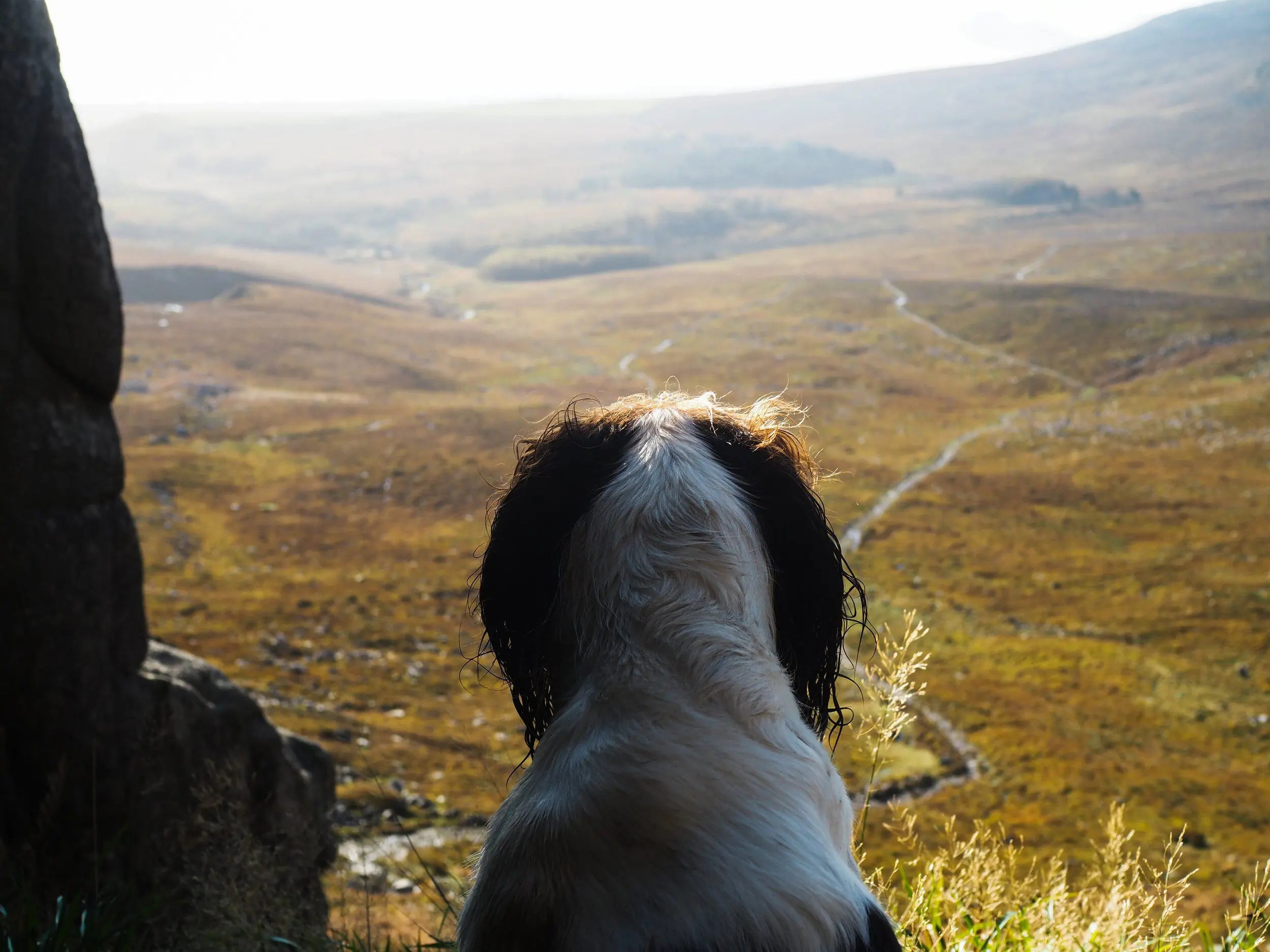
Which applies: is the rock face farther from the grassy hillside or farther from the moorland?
the moorland

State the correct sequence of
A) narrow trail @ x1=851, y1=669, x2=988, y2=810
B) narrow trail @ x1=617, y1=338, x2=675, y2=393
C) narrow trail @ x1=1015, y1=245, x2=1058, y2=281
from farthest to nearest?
narrow trail @ x1=1015, y1=245, x2=1058, y2=281
narrow trail @ x1=617, y1=338, x2=675, y2=393
narrow trail @ x1=851, y1=669, x2=988, y2=810

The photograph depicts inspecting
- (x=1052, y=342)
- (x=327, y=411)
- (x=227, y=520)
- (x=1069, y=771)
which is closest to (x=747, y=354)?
(x=1052, y=342)

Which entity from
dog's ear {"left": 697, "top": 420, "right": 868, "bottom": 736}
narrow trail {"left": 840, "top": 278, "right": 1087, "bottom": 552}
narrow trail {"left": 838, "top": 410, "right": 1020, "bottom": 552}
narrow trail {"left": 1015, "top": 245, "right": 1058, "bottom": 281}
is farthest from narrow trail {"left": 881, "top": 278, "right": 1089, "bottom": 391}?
dog's ear {"left": 697, "top": 420, "right": 868, "bottom": 736}

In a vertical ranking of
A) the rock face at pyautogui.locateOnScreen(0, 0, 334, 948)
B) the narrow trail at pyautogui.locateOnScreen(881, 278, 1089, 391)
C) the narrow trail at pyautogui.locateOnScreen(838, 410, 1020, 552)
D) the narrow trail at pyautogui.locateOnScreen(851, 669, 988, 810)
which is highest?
the rock face at pyautogui.locateOnScreen(0, 0, 334, 948)

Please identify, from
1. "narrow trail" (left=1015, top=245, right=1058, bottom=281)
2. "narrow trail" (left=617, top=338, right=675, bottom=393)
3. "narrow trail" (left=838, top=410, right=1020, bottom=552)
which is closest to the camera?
"narrow trail" (left=838, top=410, right=1020, bottom=552)

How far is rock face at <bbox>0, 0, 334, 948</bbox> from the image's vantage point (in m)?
7.24

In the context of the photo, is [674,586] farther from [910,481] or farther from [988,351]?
[988,351]

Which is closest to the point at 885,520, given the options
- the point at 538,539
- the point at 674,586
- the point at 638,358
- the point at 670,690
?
the point at 538,539

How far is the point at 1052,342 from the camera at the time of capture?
98.0m

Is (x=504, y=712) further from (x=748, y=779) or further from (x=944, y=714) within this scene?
(x=748, y=779)

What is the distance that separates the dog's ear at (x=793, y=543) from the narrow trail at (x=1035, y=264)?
146 metres

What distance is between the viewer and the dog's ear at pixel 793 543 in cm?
354

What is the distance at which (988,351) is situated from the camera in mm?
98188

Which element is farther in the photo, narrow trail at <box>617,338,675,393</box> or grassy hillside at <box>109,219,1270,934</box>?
narrow trail at <box>617,338,675,393</box>
